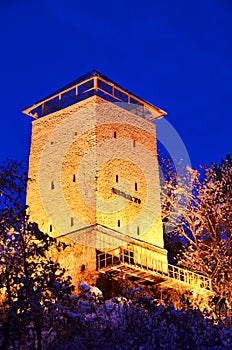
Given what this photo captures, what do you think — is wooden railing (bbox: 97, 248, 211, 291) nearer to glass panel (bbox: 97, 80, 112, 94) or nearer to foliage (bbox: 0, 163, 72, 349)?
glass panel (bbox: 97, 80, 112, 94)

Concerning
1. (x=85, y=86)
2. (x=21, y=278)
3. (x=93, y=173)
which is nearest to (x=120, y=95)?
(x=85, y=86)

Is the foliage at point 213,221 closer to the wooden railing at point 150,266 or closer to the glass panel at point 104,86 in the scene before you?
the wooden railing at point 150,266

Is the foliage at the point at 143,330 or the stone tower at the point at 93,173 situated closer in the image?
the foliage at the point at 143,330

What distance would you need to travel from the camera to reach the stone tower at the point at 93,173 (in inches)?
1083

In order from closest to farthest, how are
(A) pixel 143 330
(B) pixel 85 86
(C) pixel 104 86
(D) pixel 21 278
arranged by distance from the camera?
(A) pixel 143 330
(D) pixel 21 278
(B) pixel 85 86
(C) pixel 104 86

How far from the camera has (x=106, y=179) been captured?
2886 cm

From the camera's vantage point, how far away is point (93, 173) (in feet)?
93.7

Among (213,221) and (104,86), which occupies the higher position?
(104,86)

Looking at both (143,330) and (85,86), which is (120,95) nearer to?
(85,86)

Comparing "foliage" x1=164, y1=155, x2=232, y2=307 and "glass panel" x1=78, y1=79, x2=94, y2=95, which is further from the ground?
"glass panel" x1=78, y1=79, x2=94, y2=95

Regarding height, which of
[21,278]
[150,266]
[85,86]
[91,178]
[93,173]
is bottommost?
[21,278]

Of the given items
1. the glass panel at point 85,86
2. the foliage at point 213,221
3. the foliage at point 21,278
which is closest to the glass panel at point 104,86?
the glass panel at point 85,86

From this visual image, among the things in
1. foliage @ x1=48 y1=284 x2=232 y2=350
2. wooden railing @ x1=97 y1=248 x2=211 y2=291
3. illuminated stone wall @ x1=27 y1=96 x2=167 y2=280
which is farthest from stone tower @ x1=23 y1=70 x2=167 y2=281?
foliage @ x1=48 y1=284 x2=232 y2=350

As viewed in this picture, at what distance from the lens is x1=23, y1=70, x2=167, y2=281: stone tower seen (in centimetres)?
2750
